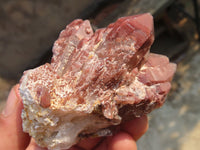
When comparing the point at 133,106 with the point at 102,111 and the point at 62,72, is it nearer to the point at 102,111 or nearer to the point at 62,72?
the point at 102,111

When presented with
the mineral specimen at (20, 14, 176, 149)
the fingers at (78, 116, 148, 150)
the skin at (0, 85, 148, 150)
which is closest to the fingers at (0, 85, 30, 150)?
the skin at (0, 85, 148, 150)

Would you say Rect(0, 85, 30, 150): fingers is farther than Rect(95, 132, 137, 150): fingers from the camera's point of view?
Yes

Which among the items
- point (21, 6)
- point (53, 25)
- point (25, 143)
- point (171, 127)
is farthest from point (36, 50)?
point (171, 127)

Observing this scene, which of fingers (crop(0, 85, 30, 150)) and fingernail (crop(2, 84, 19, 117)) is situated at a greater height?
fingernail (crop(2, 84, 19, 117))

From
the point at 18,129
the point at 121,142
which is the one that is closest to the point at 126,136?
the point at 121,142

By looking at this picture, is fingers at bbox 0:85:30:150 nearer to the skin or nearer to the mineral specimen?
the skin

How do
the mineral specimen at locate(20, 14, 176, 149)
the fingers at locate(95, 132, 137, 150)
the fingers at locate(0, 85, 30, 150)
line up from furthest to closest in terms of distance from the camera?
the fingers at locate(0, 85, 30, 150) → the fingers at locate(95, 132, 137, 150) → the mineral specimen at locate(20, 14, 176, 149)

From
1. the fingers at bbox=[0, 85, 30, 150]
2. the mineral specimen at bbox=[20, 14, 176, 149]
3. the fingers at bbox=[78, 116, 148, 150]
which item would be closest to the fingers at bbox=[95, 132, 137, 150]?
the fingers at bbox=[78, 116, 148, 150]

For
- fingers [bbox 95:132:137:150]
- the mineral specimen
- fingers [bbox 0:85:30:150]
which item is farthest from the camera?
fingers [bbox 0:85:30:150]

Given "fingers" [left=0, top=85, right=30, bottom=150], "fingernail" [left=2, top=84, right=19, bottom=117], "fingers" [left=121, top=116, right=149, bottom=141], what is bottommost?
"fingers" [left=121, top=116, right=149, bottom=141]
